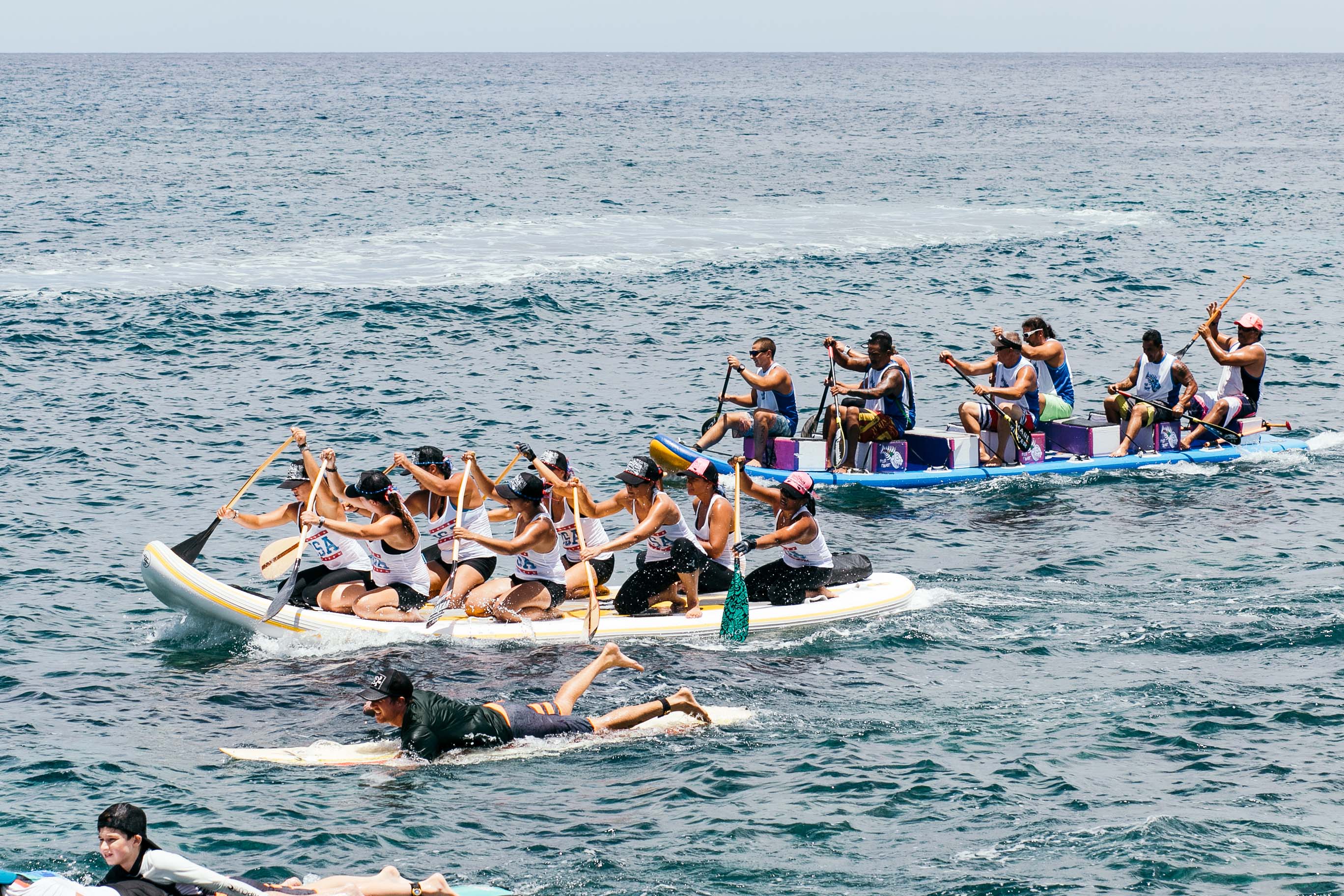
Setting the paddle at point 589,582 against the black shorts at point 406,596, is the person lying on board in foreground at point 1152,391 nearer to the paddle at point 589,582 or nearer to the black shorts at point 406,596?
the paddle at point 589,582

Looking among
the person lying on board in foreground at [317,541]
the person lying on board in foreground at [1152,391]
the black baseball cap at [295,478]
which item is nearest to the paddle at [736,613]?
the person lying on board in foreground at [317,541]

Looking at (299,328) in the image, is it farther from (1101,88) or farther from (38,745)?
(1101,88)

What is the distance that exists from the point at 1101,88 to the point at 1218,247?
12812 centimetres

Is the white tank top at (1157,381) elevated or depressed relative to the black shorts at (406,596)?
elevated

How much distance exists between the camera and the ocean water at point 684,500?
10516 millimetres

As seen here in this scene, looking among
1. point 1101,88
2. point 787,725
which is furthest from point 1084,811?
point 1101,88

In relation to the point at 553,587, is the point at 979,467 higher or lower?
higher

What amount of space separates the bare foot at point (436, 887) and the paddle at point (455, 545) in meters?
5.24

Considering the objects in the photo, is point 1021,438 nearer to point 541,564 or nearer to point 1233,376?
point 1233,376

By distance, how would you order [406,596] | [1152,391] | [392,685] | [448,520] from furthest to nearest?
1. [1152,391]
2. [448,520]
3. [406,596]
4. [392,685]

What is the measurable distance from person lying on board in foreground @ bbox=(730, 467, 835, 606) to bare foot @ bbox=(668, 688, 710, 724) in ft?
8.84

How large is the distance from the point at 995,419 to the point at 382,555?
32.3 feet

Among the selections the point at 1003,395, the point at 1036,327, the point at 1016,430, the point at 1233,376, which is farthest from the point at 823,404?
the point at 1233,376

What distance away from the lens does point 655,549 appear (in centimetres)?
1459
